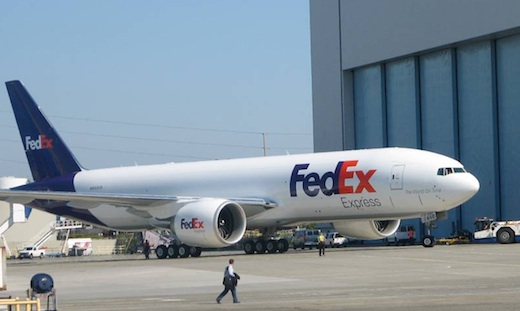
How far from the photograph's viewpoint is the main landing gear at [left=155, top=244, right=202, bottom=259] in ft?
147

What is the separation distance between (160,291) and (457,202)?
52.9ft

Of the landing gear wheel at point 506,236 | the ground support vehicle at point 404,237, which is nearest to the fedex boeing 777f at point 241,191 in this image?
the landing gear wheel at point 506,236

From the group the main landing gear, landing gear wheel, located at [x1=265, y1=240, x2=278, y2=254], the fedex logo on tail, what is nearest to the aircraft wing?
landing gear wheel, located at [x1=265, y1=240, x2=278, y2=254]

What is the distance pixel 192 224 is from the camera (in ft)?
135

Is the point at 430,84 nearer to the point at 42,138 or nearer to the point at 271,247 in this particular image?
the point at 271,247

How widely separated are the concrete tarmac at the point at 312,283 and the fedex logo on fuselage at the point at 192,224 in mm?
1786

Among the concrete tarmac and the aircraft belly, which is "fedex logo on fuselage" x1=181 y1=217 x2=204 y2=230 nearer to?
the concrete tarmac

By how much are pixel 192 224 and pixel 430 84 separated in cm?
2582

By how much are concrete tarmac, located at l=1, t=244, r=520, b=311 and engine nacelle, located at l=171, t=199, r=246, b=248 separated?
4.97 feet

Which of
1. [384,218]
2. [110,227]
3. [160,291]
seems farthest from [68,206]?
[160,291]

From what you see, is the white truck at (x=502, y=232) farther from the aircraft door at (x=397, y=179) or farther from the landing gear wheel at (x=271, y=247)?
the landing gear wheel at (x=271, y=247)

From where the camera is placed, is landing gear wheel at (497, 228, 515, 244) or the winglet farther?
the winglet

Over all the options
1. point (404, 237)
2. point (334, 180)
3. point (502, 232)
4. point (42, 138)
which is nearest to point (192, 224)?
point (334, 180)

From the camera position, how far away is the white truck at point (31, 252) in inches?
2746
